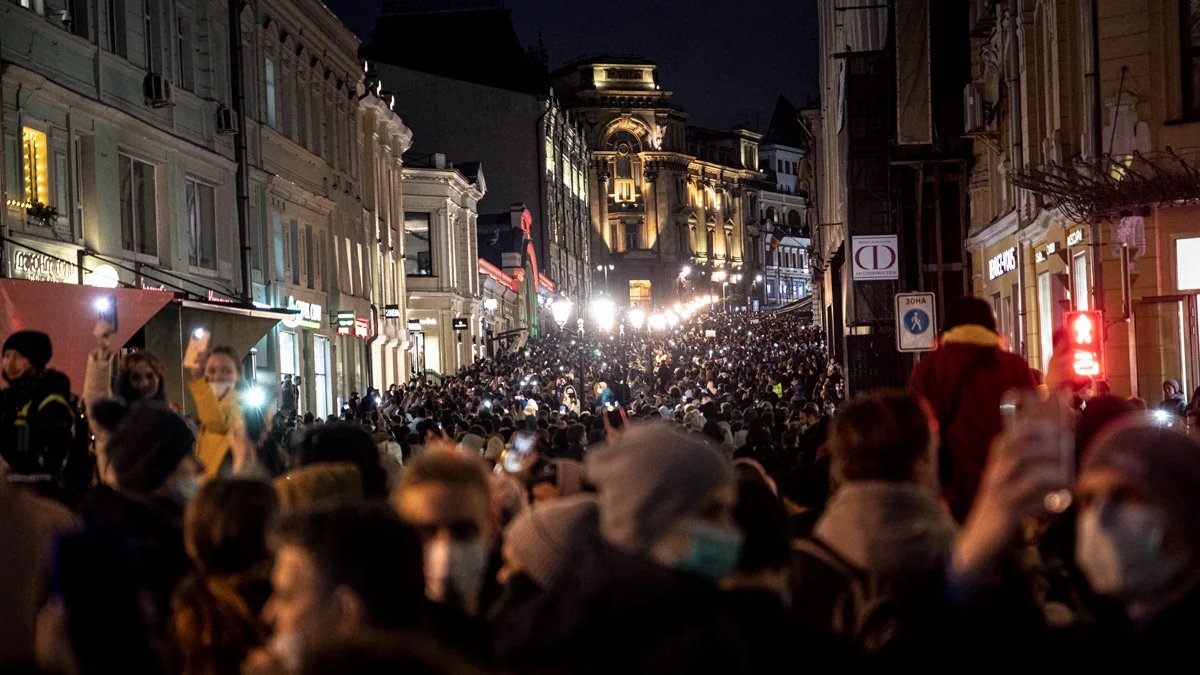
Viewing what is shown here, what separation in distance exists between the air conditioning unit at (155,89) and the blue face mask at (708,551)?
24860 millimetres

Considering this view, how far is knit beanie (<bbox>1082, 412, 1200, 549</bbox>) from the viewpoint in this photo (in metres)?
3.39

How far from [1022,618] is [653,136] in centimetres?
13478

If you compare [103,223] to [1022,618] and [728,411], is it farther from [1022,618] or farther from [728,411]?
[1022,618]

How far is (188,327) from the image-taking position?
805 inches

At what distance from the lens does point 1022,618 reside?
164 inches

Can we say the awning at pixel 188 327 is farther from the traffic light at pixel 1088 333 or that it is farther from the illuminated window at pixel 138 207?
the traffic light at pixel 1088 333

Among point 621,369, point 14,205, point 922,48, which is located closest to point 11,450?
point 14,205

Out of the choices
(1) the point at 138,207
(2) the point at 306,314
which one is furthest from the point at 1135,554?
(2) the point at 306,314

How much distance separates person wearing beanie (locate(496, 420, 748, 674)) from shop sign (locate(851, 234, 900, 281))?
24.5 meters

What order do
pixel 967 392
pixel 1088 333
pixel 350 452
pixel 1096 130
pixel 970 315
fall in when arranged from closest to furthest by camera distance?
1. pixel 350 452
2. pixel 967 392
3. pixel 970 315
4. pixel 1088 333
5. pixel 1096 130

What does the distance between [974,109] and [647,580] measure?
1165 inches

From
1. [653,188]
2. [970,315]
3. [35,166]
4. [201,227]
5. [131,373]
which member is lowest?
[131,373]

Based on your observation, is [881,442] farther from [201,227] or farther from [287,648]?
[201,227]

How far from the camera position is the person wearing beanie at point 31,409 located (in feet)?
28.2
